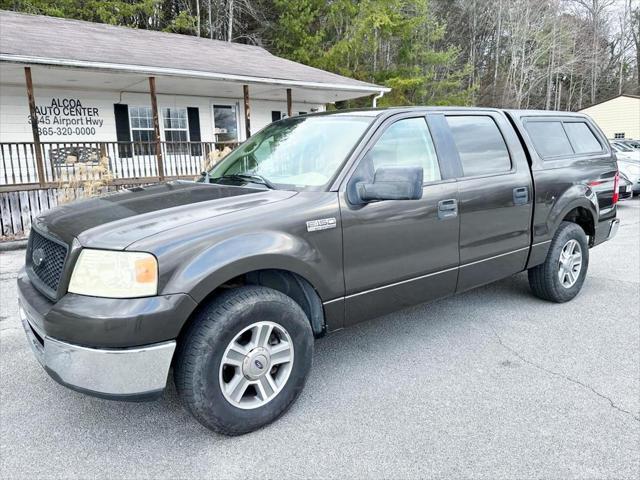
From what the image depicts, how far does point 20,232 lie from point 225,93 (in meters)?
8.41

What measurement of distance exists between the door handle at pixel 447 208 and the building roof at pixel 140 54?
958 cm

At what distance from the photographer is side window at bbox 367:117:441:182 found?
314cm

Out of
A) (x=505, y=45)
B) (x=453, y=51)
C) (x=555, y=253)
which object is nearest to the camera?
(x=555, y=253)

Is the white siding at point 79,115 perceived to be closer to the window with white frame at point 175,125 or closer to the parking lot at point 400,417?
the window with white frame at point 175,125

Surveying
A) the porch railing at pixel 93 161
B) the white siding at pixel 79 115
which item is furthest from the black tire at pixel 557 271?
the white siding at pixel 79 115

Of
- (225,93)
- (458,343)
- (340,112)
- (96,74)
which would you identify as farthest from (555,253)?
(225,93)

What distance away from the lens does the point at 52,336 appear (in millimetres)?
2258

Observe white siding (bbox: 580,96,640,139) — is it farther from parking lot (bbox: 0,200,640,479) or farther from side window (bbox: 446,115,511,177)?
parking lot (bbox: 0,200,640,479)

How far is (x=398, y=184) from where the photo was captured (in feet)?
8.87

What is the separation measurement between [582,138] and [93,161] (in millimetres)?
11010

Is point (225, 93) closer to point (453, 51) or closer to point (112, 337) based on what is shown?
point (112, 337)

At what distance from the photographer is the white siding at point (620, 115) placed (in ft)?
101

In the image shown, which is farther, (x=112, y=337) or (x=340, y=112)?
(x=340, y=112)

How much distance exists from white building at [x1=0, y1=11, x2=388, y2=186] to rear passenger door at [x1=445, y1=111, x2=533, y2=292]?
937cm
